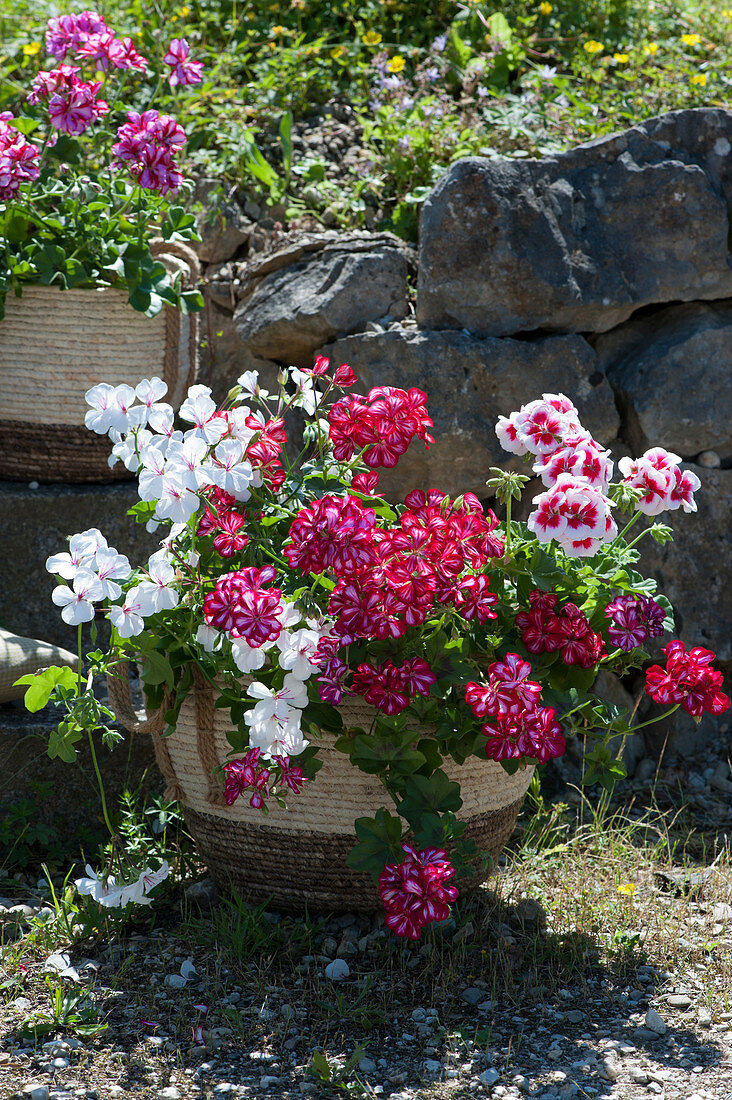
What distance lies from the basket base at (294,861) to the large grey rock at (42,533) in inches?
38.3

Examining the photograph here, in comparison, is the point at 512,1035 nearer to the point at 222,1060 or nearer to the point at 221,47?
the point at 222,1060

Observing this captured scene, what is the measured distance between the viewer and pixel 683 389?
3057 mm

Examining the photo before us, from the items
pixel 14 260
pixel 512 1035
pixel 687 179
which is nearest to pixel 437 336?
pixel 687 179

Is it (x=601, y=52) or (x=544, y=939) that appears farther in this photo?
(x=601, y=52)

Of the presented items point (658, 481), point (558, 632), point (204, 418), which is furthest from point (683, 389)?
point (204, 418)

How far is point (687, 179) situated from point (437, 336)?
89 centimetres

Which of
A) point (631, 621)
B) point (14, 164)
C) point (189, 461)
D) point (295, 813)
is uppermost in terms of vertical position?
point (14, 164)

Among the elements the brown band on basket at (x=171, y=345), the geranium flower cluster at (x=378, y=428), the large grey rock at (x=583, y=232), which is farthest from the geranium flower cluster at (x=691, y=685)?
the brown band on basket at (x=171, y=345)

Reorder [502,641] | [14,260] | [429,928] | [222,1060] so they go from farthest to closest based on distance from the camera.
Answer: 1. [14,260]
2. [429,928]
3. [502,641]
4. [222,1060]

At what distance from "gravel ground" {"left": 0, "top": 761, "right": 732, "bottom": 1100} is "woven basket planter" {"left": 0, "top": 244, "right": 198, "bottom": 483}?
1.13 meters

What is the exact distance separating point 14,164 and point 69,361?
497mm

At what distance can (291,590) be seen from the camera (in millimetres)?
1852

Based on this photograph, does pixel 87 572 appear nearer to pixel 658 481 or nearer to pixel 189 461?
pixel 189 461

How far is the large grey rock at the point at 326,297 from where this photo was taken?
3.03 metres
